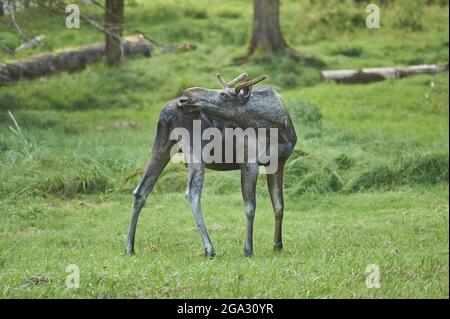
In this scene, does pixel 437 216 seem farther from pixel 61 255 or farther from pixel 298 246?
pixel 61 255

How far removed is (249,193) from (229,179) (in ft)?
17.3

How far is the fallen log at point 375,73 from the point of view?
76.4ft

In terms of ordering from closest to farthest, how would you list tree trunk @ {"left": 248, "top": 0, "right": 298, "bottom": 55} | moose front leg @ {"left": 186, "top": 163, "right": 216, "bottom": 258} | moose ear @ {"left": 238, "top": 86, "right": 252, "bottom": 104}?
moose front leg @ {"left": 186, "top": 163, "right": 216, "bottom": 258}
moose ear @ {"left": 238, "top": 86, "right": 252, "bottom": 104}
tree trunk @ {"left": 248, "top": 0, "right": 298, "bottom": 55}

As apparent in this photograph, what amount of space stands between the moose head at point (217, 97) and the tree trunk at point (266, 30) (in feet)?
55.2

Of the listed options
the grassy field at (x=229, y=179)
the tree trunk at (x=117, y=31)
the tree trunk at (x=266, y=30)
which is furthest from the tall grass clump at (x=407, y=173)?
the tree trunk at (x=266, y=30)

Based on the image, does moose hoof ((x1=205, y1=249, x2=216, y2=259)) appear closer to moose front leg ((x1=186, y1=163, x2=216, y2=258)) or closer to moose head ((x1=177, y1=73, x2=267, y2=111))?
moose front leg ((x1=186, y1=163, x2=216, y2=258))

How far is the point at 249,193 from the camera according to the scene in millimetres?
8922

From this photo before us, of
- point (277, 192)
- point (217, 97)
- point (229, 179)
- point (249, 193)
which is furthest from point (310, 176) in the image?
point (217, 97)

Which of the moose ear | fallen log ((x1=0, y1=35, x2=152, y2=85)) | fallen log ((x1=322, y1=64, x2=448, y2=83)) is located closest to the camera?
the moose ear

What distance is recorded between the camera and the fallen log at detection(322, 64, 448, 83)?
23.3 meters

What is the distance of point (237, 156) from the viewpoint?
29.2 ft

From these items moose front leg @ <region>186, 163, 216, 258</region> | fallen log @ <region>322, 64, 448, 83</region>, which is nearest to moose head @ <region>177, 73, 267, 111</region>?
moose front leg @ <region>186, 163, 216, 258</region>

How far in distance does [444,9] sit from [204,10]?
27.6 feet

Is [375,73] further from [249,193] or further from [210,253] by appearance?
[210,253]
